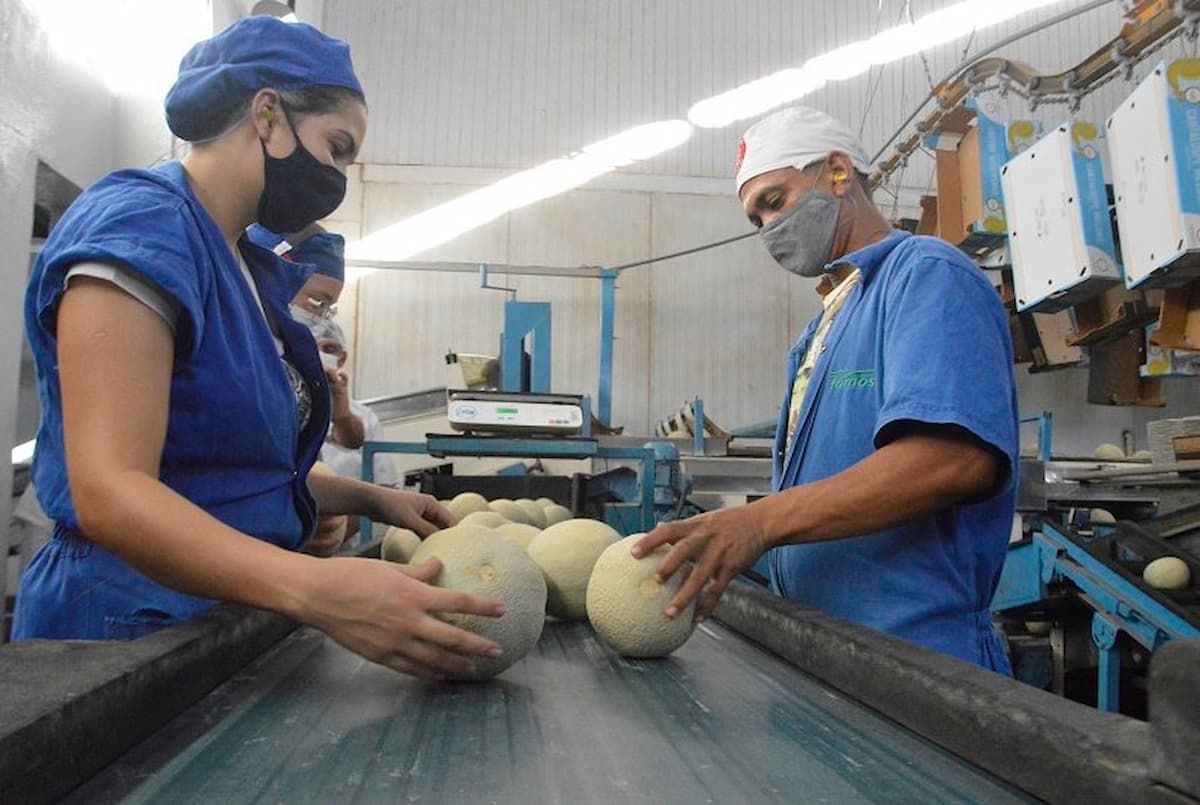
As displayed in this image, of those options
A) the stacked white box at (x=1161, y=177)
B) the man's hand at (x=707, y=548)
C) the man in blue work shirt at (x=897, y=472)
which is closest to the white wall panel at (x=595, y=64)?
the stacked white box at (x=1161, y=177)

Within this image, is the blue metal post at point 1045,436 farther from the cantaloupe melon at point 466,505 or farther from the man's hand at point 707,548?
the man's hand at point 707,548

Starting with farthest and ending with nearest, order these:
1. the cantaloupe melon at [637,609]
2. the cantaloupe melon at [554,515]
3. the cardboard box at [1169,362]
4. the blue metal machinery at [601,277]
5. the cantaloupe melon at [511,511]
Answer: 1. the blue metal machinery at [601,277]
2. the cardboard box at [1169,362]
3. the cantaloupe melon at [554,515]
4. the cantaloupe melon at [511,511]
5. the cantaloupe melon at [637,609]

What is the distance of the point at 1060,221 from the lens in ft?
11.4

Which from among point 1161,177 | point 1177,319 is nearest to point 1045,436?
point 1177,319

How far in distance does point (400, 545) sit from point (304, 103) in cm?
74

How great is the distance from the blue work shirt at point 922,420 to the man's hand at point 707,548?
224 millimetres

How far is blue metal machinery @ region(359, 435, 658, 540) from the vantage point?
2840 millimetres

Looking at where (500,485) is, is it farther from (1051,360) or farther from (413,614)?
(1051,360)

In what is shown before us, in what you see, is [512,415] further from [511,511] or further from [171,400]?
[171,400]

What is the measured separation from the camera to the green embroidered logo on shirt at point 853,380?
4.61 ft

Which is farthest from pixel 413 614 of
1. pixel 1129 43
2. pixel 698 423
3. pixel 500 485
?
pixel 1129 43

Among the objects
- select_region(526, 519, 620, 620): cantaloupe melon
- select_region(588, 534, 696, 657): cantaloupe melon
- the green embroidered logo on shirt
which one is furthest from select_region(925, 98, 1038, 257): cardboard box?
select_region(588, 534, 696, 657): cantaloupe melon

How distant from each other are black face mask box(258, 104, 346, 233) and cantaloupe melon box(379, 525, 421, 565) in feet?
1.87

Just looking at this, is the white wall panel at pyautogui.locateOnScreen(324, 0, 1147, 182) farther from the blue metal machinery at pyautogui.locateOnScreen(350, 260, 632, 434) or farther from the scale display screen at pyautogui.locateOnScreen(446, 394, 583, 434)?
the scale display screen at pyautogui.locateOnScreen(446, 394, 583, 434)
